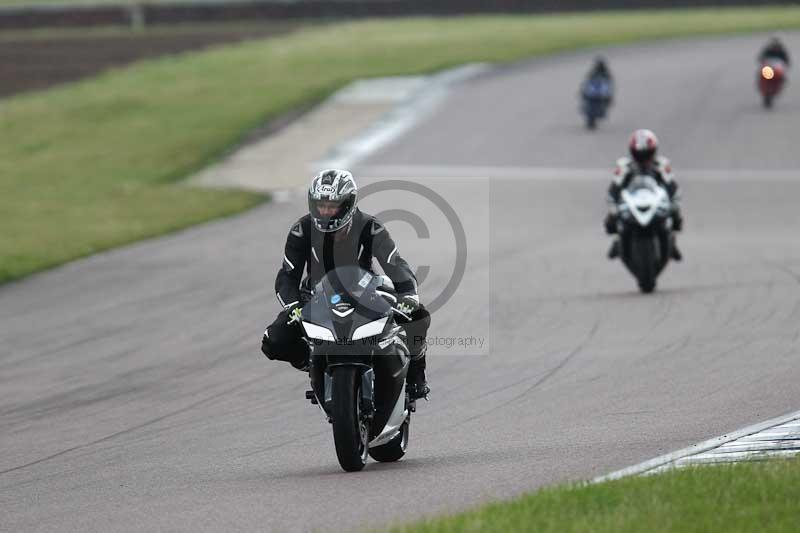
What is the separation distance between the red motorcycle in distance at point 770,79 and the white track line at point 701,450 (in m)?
30.4

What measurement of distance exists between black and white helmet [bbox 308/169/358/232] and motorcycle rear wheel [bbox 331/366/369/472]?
822 mm

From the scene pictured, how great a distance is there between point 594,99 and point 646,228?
66.1ft

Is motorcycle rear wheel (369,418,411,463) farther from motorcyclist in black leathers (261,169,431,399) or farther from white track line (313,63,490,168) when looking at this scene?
white track line (313,63,490,168)

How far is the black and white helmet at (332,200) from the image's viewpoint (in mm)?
8484

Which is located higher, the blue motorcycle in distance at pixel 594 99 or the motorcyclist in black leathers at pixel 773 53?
the motorcyclist in black leathers at pixel 773 53

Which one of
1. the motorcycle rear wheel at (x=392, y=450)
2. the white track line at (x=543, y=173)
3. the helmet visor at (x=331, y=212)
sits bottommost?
the white track line at (x=543, y=173)

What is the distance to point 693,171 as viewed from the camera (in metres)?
31.3

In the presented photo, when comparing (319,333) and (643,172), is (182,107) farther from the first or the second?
(319,333)

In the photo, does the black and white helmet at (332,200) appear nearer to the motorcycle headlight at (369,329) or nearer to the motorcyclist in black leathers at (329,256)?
the motorcyclist in black leathers at (329,256)

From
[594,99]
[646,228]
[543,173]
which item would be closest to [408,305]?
[646,228]

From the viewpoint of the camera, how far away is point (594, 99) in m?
36.9

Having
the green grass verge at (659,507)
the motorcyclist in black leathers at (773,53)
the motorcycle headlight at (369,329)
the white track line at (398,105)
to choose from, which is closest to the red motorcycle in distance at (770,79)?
the motorcyclist in black leathers at (773,53)

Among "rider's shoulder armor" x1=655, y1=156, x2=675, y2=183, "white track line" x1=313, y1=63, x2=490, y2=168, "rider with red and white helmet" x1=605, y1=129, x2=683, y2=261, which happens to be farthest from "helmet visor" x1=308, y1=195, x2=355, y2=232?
"white track line" x1=313, y1=63, x2=490, y2=168

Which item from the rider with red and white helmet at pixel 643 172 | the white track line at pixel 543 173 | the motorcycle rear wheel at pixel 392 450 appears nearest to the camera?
the motorcycle rear wheel at pixel 392 450
